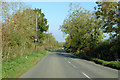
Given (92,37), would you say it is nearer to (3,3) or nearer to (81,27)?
(81,27)

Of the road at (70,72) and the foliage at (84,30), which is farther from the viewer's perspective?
the foliage at (84,30)

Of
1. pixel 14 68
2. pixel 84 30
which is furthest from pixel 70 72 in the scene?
pixel 84 30

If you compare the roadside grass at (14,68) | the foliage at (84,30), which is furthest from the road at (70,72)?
the foliage at (84,30)

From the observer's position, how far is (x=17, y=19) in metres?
22.0

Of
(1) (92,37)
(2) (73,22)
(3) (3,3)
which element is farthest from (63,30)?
(3) (3,3)

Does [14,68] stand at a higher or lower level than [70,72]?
higher

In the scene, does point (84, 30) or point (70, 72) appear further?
point (84, 30)

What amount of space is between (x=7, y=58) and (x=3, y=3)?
241 inches

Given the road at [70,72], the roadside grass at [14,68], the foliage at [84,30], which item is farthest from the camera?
the foliage at [84,30]

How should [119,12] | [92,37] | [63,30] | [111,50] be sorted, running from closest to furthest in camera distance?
1. [119,12]
2. [111,50]
3. [92,37]
4. [63,30]

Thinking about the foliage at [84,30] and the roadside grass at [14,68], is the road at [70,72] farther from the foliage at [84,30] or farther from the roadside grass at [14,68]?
the foliage at [84,30]

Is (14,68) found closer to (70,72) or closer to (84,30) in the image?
(70,72)

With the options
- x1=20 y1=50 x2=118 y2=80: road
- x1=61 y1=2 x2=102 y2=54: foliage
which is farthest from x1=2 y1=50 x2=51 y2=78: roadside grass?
x1=61 y1=2 x2=102 y2=54: foliage

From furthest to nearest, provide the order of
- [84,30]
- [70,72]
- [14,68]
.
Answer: [84,30] < [70,72] < [14,68]
